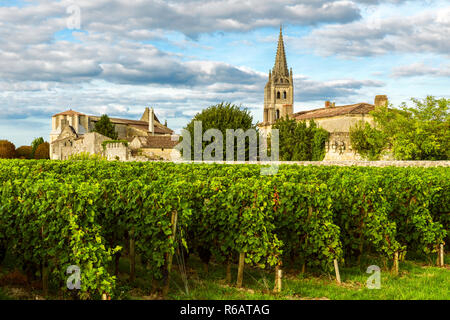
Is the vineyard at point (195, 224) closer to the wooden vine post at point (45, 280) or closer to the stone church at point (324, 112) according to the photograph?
the wooden vine post at point (45, 280)

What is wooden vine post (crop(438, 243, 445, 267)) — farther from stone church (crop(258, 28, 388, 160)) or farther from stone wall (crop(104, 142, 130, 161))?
stone wall (crop(104, 142, 130, 161))

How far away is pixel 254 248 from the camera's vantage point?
26.5ft

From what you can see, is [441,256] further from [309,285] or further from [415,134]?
[415,134]

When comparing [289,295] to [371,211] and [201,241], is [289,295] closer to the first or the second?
[201,241]

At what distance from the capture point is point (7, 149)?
225 feet

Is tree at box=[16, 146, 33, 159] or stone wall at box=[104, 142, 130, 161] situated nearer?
stone wall at box=[104, 142, 130, 161]

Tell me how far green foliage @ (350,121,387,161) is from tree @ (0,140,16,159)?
5387 cm

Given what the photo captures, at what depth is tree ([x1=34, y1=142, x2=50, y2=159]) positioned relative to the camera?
274ft

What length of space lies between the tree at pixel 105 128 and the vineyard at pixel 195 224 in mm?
72756

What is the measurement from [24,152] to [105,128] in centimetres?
1636

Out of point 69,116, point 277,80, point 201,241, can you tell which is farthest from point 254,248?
point 277,80

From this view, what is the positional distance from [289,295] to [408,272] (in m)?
3.76

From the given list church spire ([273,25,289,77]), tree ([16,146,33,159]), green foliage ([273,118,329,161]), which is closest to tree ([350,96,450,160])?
green foliage ([273,118,329,161])

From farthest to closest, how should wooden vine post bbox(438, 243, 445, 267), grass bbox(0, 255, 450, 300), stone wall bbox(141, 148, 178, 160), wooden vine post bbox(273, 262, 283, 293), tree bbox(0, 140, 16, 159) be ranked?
1. tree bbox(0, 140, 16, 159)
2. stone wall bbox(141, 148, 178, 160)
3. wooden vine post bbox(438, 243, 445, 267)
4. wooden vine post bbox(273, 262, 283, 293)
5. grass bbox(0, 255, 450, 300)
